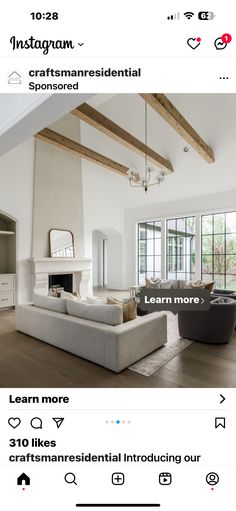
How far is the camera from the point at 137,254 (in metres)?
7.57

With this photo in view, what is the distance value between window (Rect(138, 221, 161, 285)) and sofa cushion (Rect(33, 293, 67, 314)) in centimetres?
440

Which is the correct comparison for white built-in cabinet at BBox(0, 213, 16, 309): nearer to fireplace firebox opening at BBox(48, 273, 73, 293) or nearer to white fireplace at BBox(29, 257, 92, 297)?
white fireplace at BBox(29, 257, 92, 297)

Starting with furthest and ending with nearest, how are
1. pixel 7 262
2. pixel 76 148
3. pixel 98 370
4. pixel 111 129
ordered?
pixel 7 262 < pixel 76 148 < pixel 111 129 < pixel 98 370

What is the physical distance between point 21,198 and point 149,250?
3.86 meters

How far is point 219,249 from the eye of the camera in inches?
235

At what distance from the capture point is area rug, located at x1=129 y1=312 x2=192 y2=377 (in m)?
2.30
